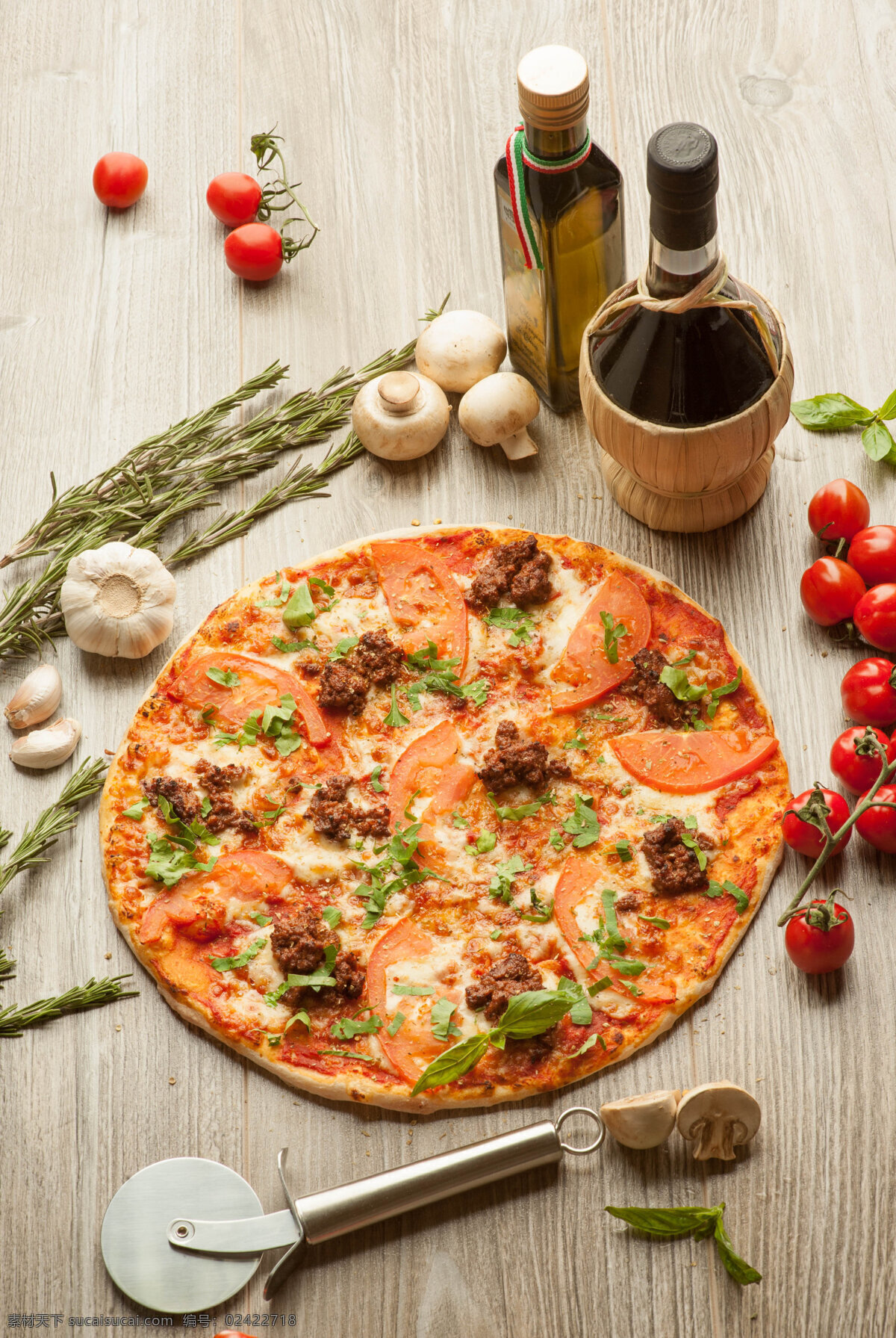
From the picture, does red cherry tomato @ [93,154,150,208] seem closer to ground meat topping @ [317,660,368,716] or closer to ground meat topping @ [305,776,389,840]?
ground meat topping @ [317,660,368,716]

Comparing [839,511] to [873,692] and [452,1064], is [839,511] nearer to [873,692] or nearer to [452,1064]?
[873,692]

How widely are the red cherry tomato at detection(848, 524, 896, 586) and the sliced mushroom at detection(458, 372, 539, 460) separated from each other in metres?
0.98

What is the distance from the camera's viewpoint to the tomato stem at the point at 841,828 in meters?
2.92

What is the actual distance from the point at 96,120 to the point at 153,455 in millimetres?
1390

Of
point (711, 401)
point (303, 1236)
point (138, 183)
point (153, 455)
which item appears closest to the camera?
point (303, 1236)

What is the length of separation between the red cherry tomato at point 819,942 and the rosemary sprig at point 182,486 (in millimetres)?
1820

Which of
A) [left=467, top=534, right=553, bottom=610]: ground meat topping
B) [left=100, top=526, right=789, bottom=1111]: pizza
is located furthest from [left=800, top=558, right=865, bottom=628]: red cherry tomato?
[left=467, top=534, right=553, bottom=610]: ground meat topping

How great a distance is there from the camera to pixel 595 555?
3.45m

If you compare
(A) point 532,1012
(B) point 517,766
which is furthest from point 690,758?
(A) point 532,1012

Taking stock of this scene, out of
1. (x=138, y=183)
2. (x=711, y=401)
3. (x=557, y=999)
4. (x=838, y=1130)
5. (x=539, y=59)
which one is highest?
(x=539, y=59)

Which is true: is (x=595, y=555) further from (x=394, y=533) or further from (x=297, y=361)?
(x=297, y=361)

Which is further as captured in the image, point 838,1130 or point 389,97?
point 389,97

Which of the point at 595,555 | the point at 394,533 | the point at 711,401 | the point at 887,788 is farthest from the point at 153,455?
the point at 887,788

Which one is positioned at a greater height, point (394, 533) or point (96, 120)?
point (96, 120)
